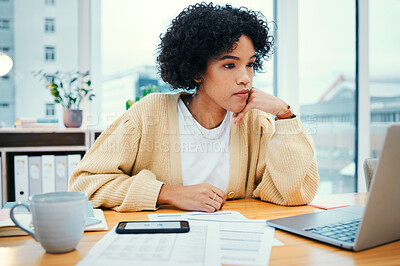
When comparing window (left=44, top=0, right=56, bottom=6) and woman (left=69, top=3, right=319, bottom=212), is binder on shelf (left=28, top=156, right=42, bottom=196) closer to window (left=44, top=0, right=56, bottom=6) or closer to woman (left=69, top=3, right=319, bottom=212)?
woman (left=69, top=3, right=319, bottom=212)

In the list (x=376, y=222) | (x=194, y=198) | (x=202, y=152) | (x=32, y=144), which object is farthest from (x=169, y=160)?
(x=32, y=144)

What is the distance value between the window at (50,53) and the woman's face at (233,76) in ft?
5.64

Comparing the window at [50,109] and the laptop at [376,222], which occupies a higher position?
the window at [50,109]

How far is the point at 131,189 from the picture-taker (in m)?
1.11

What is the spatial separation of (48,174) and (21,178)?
0.15 meters

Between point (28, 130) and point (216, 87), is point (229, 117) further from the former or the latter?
point (28, 130)

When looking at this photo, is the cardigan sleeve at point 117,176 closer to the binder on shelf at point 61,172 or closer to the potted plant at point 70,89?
the binder on shelf at point 61,172

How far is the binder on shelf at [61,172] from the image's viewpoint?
2.16m

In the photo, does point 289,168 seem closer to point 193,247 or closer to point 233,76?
point 233,76

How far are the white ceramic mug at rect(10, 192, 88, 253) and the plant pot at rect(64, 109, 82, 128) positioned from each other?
1772mm

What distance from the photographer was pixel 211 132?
1477 millimetres

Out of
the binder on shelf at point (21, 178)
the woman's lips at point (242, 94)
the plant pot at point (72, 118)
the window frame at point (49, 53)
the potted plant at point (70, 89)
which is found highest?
the window frame at point (49, 53)

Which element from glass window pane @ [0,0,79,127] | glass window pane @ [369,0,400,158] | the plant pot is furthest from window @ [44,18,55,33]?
glass window pane @ [369,0,400,158]

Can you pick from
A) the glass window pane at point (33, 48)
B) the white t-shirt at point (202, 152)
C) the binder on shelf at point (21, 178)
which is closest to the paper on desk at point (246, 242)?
the white t-shirt at point (202, 152)
